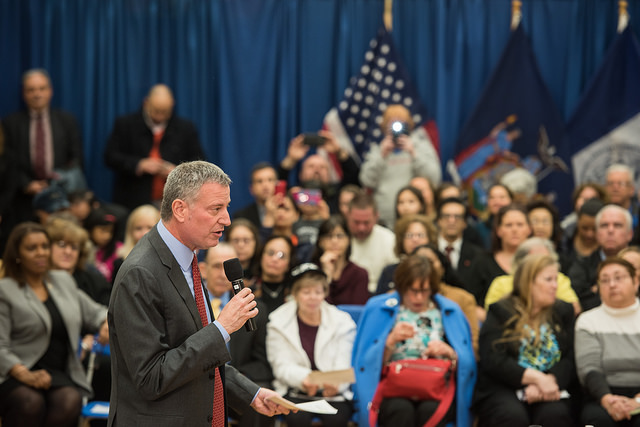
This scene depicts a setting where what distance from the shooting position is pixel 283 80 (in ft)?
29.4

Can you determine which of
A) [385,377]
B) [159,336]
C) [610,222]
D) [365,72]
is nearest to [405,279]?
[385,377]

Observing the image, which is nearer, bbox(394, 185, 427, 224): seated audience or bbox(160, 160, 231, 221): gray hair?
bbox(160, 160, 231, 221): gray hair

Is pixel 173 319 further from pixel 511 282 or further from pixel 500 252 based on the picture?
pixel 500 252

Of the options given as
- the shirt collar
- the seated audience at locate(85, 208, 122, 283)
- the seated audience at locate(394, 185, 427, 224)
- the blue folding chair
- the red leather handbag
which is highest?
the shirt collar

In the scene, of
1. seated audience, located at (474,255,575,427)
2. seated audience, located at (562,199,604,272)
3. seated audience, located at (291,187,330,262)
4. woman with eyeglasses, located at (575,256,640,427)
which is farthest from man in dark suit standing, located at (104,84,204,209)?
woman with eyeglasses, located at (575,256,640,427)

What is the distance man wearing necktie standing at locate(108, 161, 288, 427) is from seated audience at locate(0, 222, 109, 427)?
2472mm

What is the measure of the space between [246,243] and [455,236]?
66.4 inches

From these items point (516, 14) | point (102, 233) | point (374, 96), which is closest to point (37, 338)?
point (102, 233)

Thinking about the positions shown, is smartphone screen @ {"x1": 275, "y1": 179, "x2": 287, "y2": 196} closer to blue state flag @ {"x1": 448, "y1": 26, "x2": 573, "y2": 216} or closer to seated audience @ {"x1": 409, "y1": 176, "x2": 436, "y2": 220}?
seated audience @ {"x1": 409, "y1": 176, "x2": 436, "y2": 220}

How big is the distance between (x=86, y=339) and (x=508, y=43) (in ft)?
17.5

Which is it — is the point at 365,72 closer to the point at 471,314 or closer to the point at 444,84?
the point at 444,84

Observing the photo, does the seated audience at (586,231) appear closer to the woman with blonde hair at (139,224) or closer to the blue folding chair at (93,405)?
the woman with blonde hair at (139,224)

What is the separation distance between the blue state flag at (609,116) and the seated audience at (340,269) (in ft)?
11.5

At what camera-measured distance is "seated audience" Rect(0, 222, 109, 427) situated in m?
5.09
